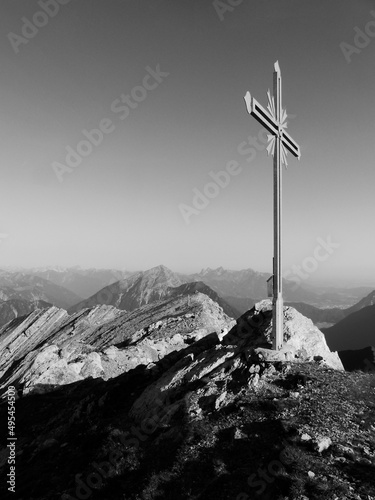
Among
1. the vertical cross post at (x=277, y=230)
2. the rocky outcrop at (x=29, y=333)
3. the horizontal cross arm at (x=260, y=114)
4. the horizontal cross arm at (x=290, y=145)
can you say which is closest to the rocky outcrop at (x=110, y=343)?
the rocky outcrop at (x=29, y=333)

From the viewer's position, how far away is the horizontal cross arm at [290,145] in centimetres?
1928

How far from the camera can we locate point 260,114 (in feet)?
55.4

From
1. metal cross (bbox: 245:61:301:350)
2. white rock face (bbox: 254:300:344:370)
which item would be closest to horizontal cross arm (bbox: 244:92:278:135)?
metal cross (bbox: 245:61:301:350)

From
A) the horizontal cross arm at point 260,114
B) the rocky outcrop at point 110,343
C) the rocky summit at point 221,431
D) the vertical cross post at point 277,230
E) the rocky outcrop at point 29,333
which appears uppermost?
the horizontal cross arm at point 260,114

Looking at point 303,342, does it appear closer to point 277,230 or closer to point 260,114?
point 277,230

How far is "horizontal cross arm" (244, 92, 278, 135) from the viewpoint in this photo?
619 inches

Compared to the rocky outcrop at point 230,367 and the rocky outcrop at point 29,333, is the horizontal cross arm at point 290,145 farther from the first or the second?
the rocky outcrop at point 29,333

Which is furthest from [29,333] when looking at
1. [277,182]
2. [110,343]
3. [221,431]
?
[277,182]

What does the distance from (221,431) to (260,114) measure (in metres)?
16.9

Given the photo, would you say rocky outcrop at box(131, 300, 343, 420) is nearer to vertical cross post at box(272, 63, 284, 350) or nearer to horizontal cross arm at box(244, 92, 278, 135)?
vertical cross post at box(272, 63, 284, 350)

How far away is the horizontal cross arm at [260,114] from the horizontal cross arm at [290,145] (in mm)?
1103

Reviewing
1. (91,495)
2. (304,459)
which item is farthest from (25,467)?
(304,459)

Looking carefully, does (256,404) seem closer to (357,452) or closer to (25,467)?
(357,452)

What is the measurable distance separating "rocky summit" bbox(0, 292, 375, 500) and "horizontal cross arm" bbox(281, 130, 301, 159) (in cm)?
1317
